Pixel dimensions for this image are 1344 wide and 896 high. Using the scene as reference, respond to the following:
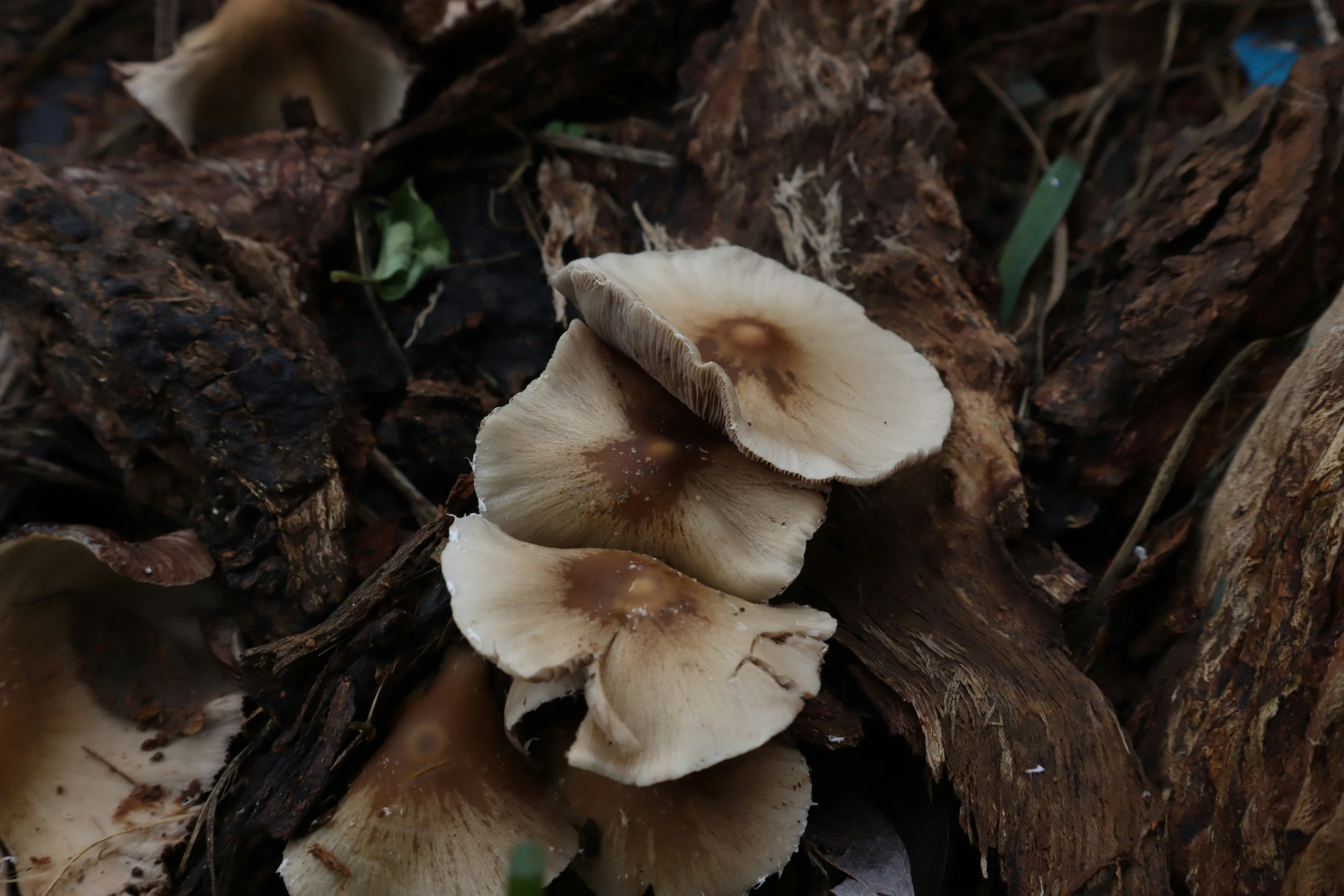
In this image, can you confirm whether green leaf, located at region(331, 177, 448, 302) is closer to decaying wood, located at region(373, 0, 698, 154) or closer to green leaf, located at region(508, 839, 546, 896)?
decaying wood, located at region(373, 0, 698, 154)

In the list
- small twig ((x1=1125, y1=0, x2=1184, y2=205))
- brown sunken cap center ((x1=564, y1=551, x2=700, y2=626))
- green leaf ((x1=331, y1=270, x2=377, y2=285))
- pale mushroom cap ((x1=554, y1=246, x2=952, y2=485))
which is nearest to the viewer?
brown sunken cap center ((x1=564, y1=551, x2=700, y2=626))

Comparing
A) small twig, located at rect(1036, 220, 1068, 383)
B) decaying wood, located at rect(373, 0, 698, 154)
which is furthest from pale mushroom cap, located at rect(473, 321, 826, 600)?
decaying wood, located at rect(373, 0, 698, 154)

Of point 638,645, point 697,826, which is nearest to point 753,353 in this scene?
point 638,645

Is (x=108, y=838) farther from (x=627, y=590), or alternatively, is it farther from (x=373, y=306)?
(x=373, y=306)

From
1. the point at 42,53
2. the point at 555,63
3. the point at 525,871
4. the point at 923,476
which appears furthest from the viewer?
the point at 42,53

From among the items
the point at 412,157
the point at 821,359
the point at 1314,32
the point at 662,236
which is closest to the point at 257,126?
the point at 412,157

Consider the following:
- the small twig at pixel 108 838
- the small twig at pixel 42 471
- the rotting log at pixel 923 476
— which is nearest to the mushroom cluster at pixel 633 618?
the rotting log at pixel 923 476
